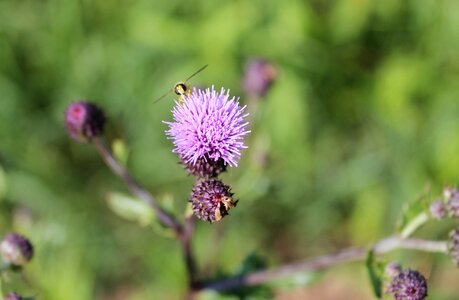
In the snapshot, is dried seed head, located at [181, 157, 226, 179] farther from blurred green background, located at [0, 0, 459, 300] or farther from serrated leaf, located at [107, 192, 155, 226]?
blurred green background, located at [0, 0, 459, 300]

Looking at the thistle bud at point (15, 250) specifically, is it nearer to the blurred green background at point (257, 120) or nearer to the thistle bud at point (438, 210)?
the blurred green background at point (257, 120)

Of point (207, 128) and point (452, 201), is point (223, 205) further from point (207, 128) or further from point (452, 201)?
point (452, 201)

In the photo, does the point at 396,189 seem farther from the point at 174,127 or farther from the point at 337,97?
the point at 174,127

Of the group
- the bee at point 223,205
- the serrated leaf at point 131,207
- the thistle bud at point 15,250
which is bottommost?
the bee at point 223,205

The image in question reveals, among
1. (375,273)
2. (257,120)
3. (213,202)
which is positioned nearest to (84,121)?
(213,202)

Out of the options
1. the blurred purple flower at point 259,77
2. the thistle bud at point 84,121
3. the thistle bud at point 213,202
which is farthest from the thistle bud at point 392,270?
the thistle bud at point 84,121
